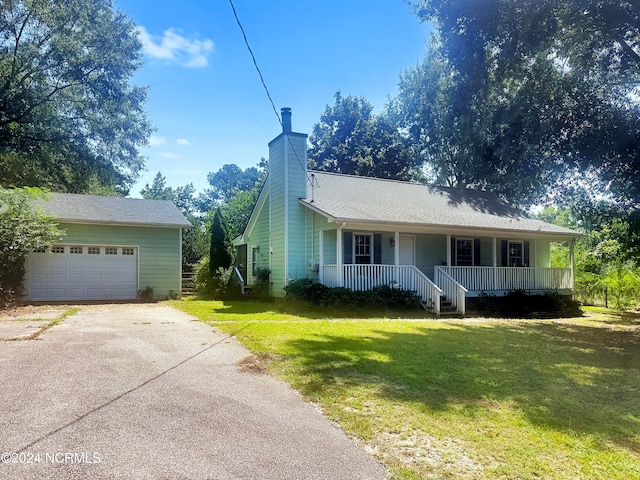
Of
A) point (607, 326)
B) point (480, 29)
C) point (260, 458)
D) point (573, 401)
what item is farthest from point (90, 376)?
point (607, 326)

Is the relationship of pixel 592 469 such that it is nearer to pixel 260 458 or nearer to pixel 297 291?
pixel 260 458

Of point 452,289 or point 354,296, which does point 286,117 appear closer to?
point 354,296

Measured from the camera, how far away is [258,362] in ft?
20.1

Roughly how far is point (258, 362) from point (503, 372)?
3577mm

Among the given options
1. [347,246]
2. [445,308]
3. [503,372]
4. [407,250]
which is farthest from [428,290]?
[503,372]

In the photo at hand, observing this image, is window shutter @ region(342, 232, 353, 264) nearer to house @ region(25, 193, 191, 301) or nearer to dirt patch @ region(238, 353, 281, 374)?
house @ region(25, 193, 191, 301)

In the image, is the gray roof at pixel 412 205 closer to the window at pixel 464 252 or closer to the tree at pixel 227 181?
the window at pixel 464 252

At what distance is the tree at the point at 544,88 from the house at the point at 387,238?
125 inches

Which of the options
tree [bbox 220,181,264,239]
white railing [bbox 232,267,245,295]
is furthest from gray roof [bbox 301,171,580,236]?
tree [bbox 220,181,264,239]

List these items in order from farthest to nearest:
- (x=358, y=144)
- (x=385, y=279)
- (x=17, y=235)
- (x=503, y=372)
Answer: (x=358, y=144) → (x=385, y=279) → (x=17, y=235) → (x=503, y=372)

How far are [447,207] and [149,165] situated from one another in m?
18.0

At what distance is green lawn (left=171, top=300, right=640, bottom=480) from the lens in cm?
325

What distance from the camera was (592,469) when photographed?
3.10 m

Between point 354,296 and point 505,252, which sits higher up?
point 505,252
